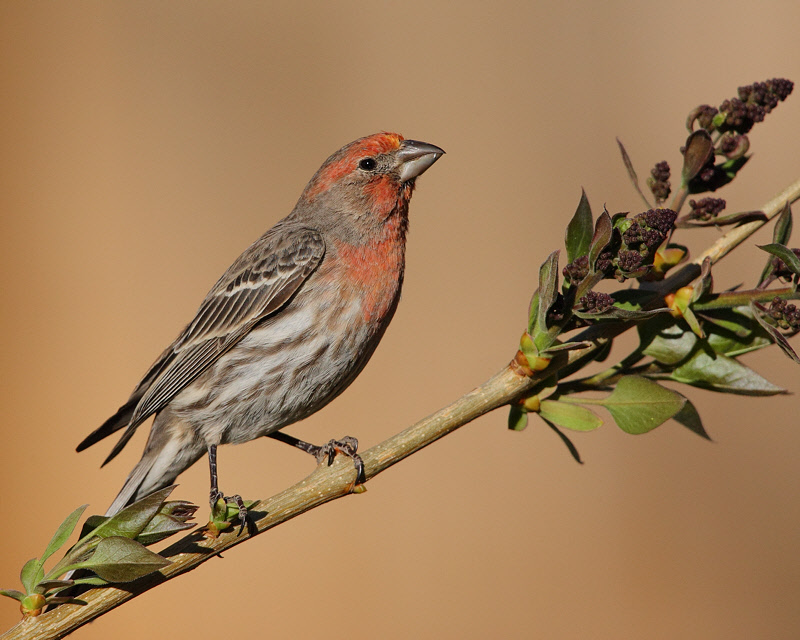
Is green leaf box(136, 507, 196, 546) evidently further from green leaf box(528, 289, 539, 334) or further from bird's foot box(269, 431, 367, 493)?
green leaf box(528, 289, 539, 334)

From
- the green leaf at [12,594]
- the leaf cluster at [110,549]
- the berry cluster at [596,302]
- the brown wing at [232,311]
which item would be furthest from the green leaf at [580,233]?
the brown wing at [232,311]

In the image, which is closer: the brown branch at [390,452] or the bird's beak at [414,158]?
the brown branch at [390,452]

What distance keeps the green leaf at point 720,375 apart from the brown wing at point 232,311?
2.16m

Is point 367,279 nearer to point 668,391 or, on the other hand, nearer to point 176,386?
point 176,386

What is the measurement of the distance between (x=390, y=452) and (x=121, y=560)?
0.72 meters

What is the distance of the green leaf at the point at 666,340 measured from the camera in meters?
2.26

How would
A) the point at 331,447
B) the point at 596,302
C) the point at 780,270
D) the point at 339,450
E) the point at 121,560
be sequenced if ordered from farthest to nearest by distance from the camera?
1. the point at 331,447
2. the point at 339,450
3. the point at 780,270
4. the point at 596,302
5. the point at 121,560

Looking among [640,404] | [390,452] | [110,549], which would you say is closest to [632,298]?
[640,404]

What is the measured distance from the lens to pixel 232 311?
164 inches

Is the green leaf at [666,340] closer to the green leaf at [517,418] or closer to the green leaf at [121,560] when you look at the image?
the green leaf at [517,418]

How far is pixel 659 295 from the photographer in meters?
2.22

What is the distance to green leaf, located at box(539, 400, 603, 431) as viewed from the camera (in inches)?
86.6

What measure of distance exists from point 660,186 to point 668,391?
1.76ft

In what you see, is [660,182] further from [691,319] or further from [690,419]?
[690,419]
